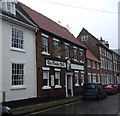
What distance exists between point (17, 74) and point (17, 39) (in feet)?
8.87

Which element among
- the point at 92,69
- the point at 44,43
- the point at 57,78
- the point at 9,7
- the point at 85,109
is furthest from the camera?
the point at 92,69

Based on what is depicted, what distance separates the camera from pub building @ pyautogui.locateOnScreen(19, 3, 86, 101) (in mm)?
16938

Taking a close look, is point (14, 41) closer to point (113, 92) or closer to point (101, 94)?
point (101, 94)

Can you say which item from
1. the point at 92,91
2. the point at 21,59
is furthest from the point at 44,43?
the point at 92,91

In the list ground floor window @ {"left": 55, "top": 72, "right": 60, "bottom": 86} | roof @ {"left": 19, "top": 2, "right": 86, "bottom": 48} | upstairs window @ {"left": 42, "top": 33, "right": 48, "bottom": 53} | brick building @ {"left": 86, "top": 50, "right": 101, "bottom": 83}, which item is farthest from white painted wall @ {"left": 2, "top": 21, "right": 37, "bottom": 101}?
brick building @ {"left": 86, "top": 50, "right": 101, "bottom": 83}

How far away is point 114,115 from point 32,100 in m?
7.04

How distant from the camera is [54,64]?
18891mm

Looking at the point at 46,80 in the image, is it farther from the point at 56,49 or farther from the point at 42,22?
the point at 42,22

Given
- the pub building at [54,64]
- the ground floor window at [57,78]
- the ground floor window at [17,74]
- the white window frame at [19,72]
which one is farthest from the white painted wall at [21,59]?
the ground floor window at [57,78]

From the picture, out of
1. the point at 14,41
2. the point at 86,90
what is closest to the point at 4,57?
the point at 14,41

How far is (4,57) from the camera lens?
42.9 ft

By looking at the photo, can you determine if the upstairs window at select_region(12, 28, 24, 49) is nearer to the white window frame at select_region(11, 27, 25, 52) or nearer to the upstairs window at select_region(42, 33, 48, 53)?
the white window frame at select_region(11, 27, 25, 52)

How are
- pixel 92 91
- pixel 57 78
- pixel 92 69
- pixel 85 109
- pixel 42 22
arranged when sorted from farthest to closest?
1. pixel 92 69
2. pixel 42 22
3. pixel 57 78
4. pixel 92 91
5. pixel 85 109

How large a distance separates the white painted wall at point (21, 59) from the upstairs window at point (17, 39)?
37 centimetres
